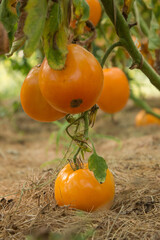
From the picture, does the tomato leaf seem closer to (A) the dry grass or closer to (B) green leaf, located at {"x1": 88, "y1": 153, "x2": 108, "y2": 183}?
(B) green leaf, located at {"x1": 88, "y1": 153, "x2": 108, "y2": 183}

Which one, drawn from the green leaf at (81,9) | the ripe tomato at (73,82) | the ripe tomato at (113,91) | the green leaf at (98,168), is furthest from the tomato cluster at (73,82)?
the ripe tomato at (113,91)

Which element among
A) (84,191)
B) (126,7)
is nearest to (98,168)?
(84,191)

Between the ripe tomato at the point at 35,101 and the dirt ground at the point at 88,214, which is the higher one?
the ripe tomato at the point at 35,101

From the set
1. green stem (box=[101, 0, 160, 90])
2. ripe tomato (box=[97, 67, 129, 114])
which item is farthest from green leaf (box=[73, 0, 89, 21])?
ripe tomato (box=[97, 67, 129, 114])

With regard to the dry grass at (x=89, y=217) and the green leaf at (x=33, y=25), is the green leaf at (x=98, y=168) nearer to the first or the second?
the dry grass at (x=89, y=217)

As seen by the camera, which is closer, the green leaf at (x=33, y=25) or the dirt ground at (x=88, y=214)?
the green leaf at (x=33, y=25)

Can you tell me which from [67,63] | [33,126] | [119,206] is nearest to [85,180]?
[119,206]
